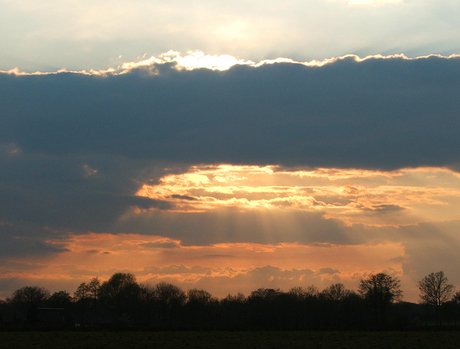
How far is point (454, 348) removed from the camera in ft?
163

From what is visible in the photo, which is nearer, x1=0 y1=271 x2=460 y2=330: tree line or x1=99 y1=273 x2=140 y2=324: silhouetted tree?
x1=0 y1=271 x2=460 y2=330: tree line

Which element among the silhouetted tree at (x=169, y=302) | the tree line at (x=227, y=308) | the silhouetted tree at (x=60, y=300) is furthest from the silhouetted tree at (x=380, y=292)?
the silhouetted tree at (x=60, y=300)

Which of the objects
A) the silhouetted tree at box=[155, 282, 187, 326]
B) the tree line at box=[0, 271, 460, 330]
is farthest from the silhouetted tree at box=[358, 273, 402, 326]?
the silhouetted tree at box=[155, 282, 187, 326]

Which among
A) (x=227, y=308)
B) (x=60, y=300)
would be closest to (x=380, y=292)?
(x=227, y=308)

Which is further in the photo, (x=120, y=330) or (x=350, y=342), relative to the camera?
(x=120, y=330)

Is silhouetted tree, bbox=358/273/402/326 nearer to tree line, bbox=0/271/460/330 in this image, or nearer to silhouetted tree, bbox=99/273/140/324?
tree line, bbox=0/271/460/330

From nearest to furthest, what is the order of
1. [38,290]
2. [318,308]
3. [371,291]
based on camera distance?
[371,291], [318,308], [38,290]

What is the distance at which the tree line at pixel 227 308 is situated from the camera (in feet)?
379

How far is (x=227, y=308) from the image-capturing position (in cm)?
14450

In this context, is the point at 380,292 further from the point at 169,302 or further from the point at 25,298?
the point at 25,298

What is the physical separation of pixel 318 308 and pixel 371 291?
1712 cm

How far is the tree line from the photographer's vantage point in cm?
11544

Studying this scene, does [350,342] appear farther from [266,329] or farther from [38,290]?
[38,290]

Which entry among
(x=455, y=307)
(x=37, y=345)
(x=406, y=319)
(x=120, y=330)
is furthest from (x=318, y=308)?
(x=37, y=345)
